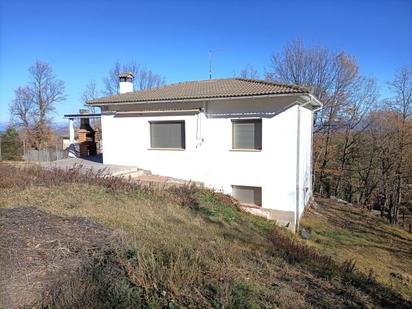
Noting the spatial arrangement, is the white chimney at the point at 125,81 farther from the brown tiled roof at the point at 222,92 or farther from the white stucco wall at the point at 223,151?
the white stucco wall at the point at 223,151

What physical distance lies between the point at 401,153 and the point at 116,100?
21900mm

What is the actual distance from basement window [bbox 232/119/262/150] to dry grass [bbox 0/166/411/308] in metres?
3.79

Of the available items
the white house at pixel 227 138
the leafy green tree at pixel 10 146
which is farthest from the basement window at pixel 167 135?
the leafy green tree at pixel 10 146

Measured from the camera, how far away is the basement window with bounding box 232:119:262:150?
11.6 meters

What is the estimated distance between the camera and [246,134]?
11812 millimetres

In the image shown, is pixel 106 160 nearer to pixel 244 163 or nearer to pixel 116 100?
pixel 116 100

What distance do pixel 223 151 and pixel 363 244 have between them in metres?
6.35

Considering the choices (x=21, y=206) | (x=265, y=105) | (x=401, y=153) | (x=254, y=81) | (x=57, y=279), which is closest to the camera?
(x=57, y=279)

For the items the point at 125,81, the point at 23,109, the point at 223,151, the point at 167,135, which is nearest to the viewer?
the point at 223,151

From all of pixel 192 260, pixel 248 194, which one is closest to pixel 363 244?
pixel 248 194

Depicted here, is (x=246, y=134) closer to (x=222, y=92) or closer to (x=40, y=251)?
(x=222, y=92)

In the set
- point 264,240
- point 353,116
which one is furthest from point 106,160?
point 353,116

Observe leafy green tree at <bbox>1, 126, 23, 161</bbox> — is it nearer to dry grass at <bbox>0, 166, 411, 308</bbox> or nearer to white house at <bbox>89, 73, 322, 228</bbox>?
white house at <bbox>89, 73, 322, 228</bbox>

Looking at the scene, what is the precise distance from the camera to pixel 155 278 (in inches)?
139
